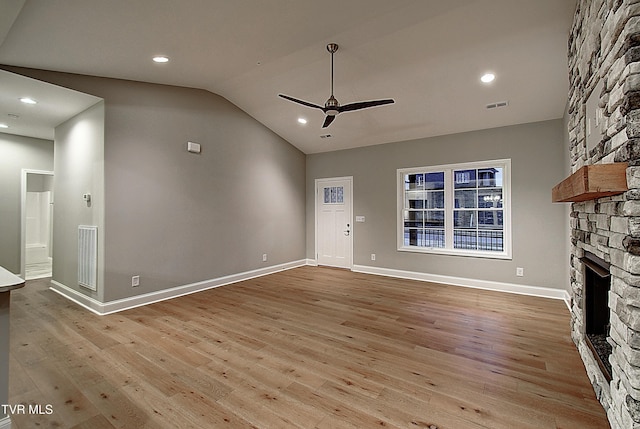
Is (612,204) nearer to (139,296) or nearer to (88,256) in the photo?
(139,296)

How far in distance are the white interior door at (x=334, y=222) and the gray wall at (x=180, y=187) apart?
1.07 metres

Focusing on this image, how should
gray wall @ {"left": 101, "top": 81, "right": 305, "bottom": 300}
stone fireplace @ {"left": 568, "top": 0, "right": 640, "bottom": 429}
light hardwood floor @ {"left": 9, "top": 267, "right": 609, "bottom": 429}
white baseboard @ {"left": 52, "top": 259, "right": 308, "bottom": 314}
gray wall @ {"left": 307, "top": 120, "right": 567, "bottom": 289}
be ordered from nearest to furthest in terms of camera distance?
stone fireplace @ {"left": 568, "top": 0, "right": 640, "bottom": 429}, light hardwood floor @ {"left": 9, "top": 267, "right": 609, "bottom": 429}, white baseboard @ {"left": 52, "top": 259, "right": 308, "bottom": 314}, gray wall @ {"left": 101, "top": 81, "right": 305, "bottom": 300}, gray wall @ {"left": 307, "top": 120, "right": 567, "bottom": 289}

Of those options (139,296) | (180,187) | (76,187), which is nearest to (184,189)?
(180,187)

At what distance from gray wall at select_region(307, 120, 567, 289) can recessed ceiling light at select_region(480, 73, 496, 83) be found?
1.39 metres

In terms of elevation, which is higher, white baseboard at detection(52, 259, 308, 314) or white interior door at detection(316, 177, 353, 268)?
Result: white interior door at detection(316, 177, 353, 268)

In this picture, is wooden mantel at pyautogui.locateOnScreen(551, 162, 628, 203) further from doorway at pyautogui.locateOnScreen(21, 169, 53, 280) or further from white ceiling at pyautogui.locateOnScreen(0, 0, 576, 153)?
doorway at pyautogui.locateOnScreen(21, 169, 53, 280)

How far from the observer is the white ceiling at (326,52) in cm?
280

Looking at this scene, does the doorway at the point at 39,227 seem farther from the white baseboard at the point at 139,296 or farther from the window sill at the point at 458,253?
the window sill at the point at 458,253

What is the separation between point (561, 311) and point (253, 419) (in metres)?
4.21

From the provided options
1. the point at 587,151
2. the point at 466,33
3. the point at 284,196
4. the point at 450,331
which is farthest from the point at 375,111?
the point at 450,331

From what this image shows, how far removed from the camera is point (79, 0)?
246cm

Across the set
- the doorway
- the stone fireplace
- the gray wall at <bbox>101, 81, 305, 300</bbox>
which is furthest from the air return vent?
the doorway

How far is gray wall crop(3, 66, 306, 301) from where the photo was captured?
4.11 metres

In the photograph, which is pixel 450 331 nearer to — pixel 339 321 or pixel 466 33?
pixel 339 321
